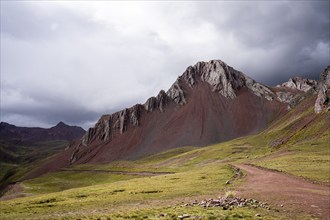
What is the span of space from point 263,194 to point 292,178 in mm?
23826

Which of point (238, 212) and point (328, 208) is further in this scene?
point (328, 208)

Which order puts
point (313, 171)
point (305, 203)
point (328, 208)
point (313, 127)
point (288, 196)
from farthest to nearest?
point (313, 127), point (313, 171), point (288, 196), point (305, 203), point (328, 208)

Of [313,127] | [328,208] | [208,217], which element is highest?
[313,127]

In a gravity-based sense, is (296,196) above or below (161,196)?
below

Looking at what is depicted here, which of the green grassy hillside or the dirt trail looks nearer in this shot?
the green grassy hillside

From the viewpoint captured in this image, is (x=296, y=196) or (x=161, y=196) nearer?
(x=296, y=196)

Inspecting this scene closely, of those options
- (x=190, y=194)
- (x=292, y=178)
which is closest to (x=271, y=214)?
(x=190, y=194)

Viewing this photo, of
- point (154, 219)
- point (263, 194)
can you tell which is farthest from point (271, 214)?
point (263, 194)

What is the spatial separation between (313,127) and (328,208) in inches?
6667

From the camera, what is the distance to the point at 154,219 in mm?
Result: 27359

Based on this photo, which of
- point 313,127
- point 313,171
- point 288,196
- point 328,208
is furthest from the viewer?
point 313,127

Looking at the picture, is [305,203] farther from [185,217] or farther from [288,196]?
[185,217]

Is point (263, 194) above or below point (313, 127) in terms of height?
below

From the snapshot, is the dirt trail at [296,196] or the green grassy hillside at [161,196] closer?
the green grassy hillside at [161,196]
